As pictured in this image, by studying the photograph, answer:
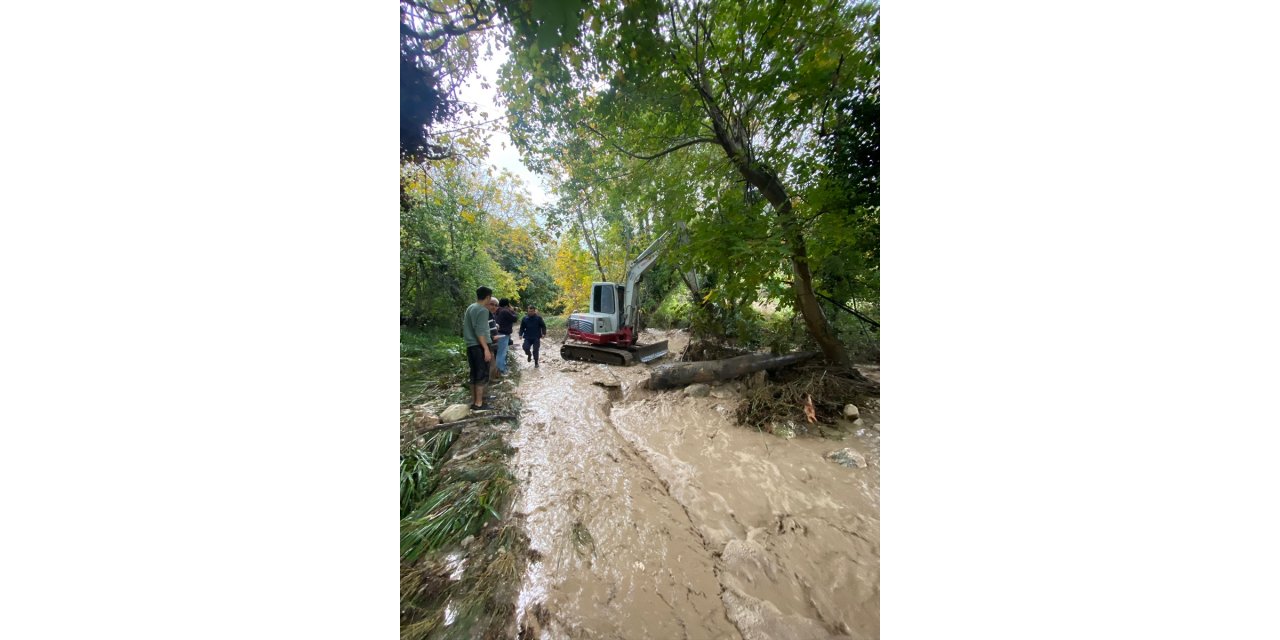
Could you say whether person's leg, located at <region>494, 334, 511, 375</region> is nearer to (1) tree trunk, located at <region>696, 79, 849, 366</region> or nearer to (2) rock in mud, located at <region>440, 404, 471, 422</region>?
(2) rock in mud, located at <region>440, 404, 471, 422</region>

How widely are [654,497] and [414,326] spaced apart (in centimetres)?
160

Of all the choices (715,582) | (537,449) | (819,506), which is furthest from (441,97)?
(819,506)

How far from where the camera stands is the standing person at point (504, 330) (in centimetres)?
349

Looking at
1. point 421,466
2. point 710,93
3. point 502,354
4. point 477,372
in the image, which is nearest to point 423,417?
point 421,466

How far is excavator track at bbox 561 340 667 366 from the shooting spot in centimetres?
431

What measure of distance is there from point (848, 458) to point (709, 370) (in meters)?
1.60

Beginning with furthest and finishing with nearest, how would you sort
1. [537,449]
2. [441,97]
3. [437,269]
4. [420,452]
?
[537,449], [437,269], [420,452], [441,97]

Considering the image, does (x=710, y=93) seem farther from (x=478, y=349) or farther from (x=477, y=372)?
(x=477, y=372)

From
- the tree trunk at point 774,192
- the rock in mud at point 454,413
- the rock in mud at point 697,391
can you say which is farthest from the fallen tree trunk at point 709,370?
the rock in mud at point 454,413

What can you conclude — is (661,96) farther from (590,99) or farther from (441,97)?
(441,97)

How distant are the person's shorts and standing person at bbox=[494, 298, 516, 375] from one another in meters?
1.04

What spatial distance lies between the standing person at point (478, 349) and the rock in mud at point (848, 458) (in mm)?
2461

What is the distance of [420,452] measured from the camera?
1604 millimetres

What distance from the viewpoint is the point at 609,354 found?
4.34 metres
